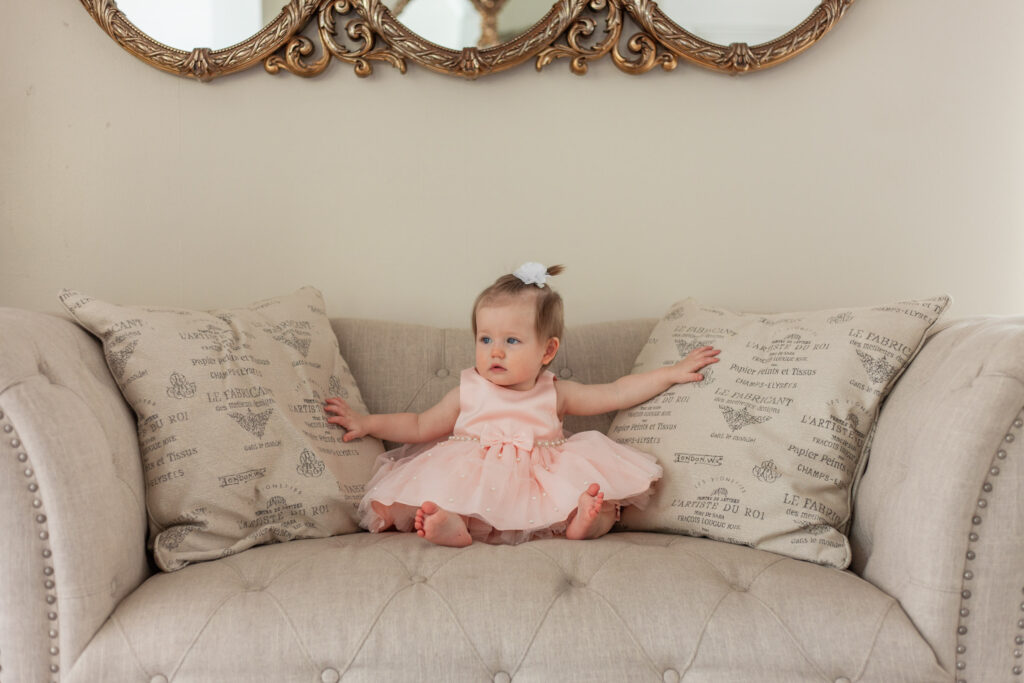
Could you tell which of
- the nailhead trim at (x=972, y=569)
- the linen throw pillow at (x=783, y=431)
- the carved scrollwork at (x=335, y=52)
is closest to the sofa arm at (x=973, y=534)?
the nailhead trim at (x=972, y=569)

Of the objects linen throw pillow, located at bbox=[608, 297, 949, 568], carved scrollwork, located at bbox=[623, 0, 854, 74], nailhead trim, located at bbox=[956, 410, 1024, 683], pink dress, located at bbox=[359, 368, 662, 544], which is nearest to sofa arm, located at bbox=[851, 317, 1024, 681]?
→ nailhead trim, located at bbox=[956, 410, 1024, 683]

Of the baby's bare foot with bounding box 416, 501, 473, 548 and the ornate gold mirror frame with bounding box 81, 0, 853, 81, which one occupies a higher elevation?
the ornate gold mirror frame with bounding box 81, 0, 853, 81

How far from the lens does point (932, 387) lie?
1.31m

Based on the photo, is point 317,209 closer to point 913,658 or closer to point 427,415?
point 427,415

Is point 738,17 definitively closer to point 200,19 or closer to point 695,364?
point 695,364

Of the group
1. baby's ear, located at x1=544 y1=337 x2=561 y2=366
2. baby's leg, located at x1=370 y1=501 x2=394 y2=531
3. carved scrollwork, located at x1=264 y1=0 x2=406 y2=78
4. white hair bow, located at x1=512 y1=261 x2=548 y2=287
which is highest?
carved scrollwork, located at x1=264 y1=0 x2=406 y2=78

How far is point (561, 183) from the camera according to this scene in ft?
6.85

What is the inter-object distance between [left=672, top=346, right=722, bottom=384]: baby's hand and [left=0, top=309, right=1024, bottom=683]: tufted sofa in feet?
1.42

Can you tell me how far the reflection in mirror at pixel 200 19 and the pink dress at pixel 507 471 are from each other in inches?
41.9

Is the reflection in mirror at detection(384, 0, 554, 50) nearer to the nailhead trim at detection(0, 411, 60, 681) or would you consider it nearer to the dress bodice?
the dress bodice

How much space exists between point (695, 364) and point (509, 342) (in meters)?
0.37

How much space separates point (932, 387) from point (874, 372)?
13 cm

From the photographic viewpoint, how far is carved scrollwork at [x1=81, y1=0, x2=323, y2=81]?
1.97 m

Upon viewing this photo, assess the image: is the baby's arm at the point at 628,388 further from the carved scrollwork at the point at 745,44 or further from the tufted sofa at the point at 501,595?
the carved scrollwork at the point at 745,44
